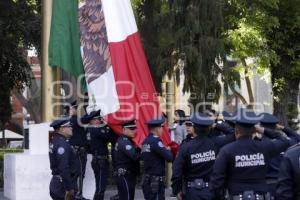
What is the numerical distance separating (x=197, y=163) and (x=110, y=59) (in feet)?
18.9

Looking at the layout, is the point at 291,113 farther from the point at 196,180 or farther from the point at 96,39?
the point at 196,180

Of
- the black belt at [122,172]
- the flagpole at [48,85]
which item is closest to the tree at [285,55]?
the flagpole at [48,85]

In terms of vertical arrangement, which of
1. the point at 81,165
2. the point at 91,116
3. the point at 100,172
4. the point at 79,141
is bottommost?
the point at 100,172

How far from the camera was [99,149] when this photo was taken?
1539 cm

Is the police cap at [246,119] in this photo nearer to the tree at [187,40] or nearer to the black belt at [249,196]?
the black belt at [249,196]

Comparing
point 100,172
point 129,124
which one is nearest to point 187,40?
point 100,172

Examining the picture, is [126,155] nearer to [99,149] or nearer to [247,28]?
[99,149]

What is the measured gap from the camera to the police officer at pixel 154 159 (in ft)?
39.1

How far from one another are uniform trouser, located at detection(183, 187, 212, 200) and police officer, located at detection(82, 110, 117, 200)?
519 centimetres

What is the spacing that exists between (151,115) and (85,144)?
1.53 m

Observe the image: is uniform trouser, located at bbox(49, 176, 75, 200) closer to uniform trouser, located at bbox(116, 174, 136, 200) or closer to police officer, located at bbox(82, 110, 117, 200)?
uniform trouser, located at bbox(116, 174, 136, 200)

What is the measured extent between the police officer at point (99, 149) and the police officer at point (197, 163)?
523 cm

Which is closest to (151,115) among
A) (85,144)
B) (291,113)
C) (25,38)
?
(85,144)

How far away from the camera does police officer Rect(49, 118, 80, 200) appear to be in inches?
464
